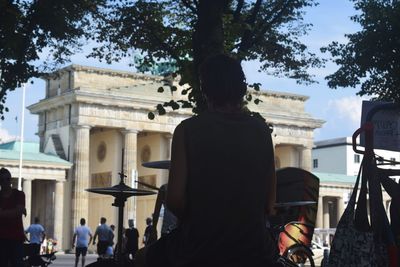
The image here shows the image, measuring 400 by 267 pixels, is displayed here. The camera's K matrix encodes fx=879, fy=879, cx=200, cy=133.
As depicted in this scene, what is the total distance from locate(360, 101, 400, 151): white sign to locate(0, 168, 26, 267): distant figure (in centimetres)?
526

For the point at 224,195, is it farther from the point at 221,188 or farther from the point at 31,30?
the point at 31,30

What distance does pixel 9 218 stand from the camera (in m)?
9.89

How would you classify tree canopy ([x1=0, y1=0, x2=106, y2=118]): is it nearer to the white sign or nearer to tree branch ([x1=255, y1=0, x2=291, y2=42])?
tree branch ([x1=255, y1=0, x2=291, y2=42])

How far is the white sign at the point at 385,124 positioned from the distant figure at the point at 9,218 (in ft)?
17.3

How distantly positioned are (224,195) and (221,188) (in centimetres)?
3

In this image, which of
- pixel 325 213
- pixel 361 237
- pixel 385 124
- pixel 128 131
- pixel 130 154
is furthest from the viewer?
pixel 325 213

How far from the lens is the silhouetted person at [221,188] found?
11.3 feet

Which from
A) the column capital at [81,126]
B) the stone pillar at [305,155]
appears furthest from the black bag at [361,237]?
the stone pillar at [305,155]

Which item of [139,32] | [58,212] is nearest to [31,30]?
[139,32]

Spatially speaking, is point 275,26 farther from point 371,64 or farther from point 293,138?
point 293,138

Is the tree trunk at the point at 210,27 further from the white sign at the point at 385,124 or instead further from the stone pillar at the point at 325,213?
the stone pillar at the point at 325,213

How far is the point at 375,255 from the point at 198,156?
A: 1279 millimetres

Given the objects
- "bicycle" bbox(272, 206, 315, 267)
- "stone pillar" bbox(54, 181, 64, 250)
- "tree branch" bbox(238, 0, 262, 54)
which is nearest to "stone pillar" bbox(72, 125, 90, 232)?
"stone pillar" bbox(54, 181, 64, 250)

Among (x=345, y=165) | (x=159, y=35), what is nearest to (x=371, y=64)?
(x=159, y=35)
